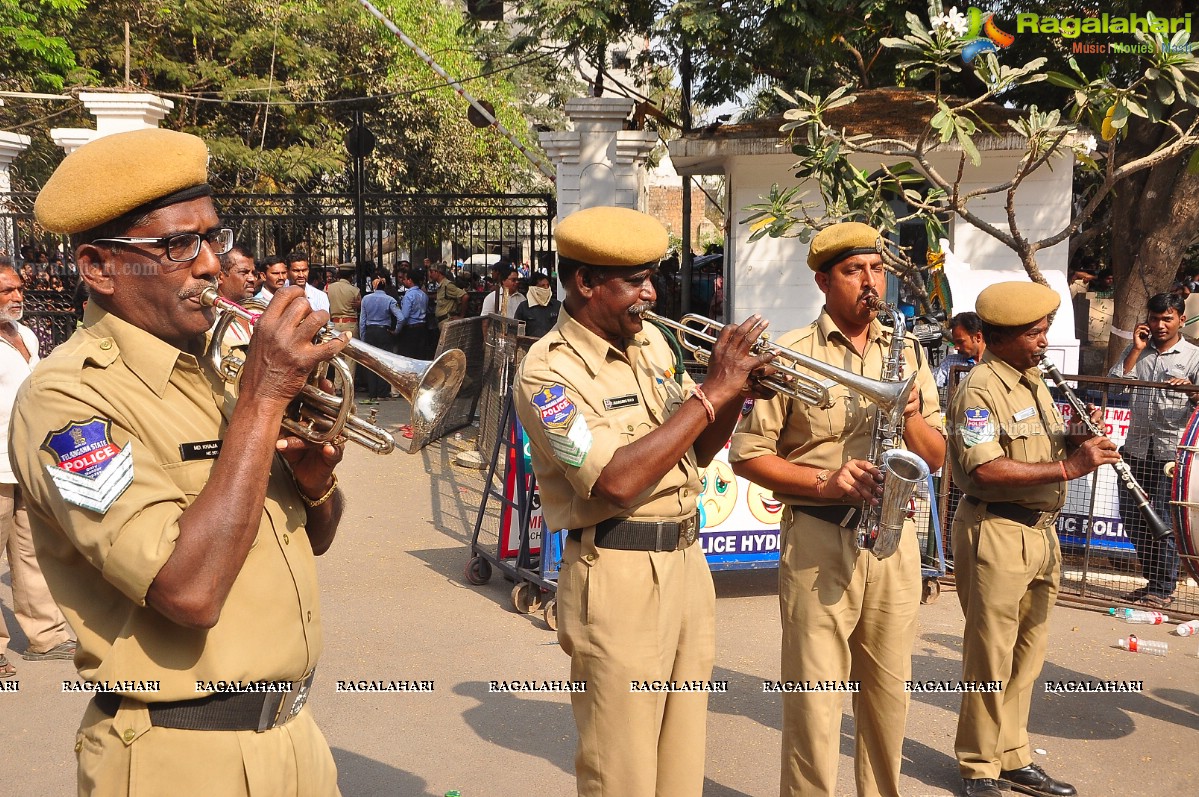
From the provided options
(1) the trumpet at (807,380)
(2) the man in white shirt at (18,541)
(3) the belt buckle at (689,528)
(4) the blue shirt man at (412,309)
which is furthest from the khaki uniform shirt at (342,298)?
(3) the belt buckle at (689,528)

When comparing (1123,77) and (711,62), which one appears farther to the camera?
(711,62)

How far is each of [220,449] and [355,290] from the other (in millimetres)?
13020

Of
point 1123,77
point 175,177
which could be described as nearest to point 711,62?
point 1123,77

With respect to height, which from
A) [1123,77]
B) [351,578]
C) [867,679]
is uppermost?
[1123,77]

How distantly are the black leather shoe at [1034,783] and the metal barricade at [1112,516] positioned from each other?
265 centimetres

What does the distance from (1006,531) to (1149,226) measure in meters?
7.85

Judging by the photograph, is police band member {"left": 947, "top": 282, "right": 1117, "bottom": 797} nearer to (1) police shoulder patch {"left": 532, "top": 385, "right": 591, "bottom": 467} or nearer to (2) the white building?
(1) police shoulder patch {"left": 532, "top": 385, "right": 591, "bottom": 467}

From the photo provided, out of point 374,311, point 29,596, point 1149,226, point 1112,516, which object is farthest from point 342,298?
point 1112,516

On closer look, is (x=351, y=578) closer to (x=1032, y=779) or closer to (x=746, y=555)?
(x=746, y=555)

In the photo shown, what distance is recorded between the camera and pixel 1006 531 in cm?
424

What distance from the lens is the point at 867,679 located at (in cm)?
379

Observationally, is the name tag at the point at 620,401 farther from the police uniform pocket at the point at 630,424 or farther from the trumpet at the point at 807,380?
the trumpet at the point at 807,380

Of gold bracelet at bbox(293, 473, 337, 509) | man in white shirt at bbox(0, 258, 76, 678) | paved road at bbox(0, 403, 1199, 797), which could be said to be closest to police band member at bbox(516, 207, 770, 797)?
gold bracelet at bbox(293, 473, 337, 509)

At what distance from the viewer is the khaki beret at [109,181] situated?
197 cm
